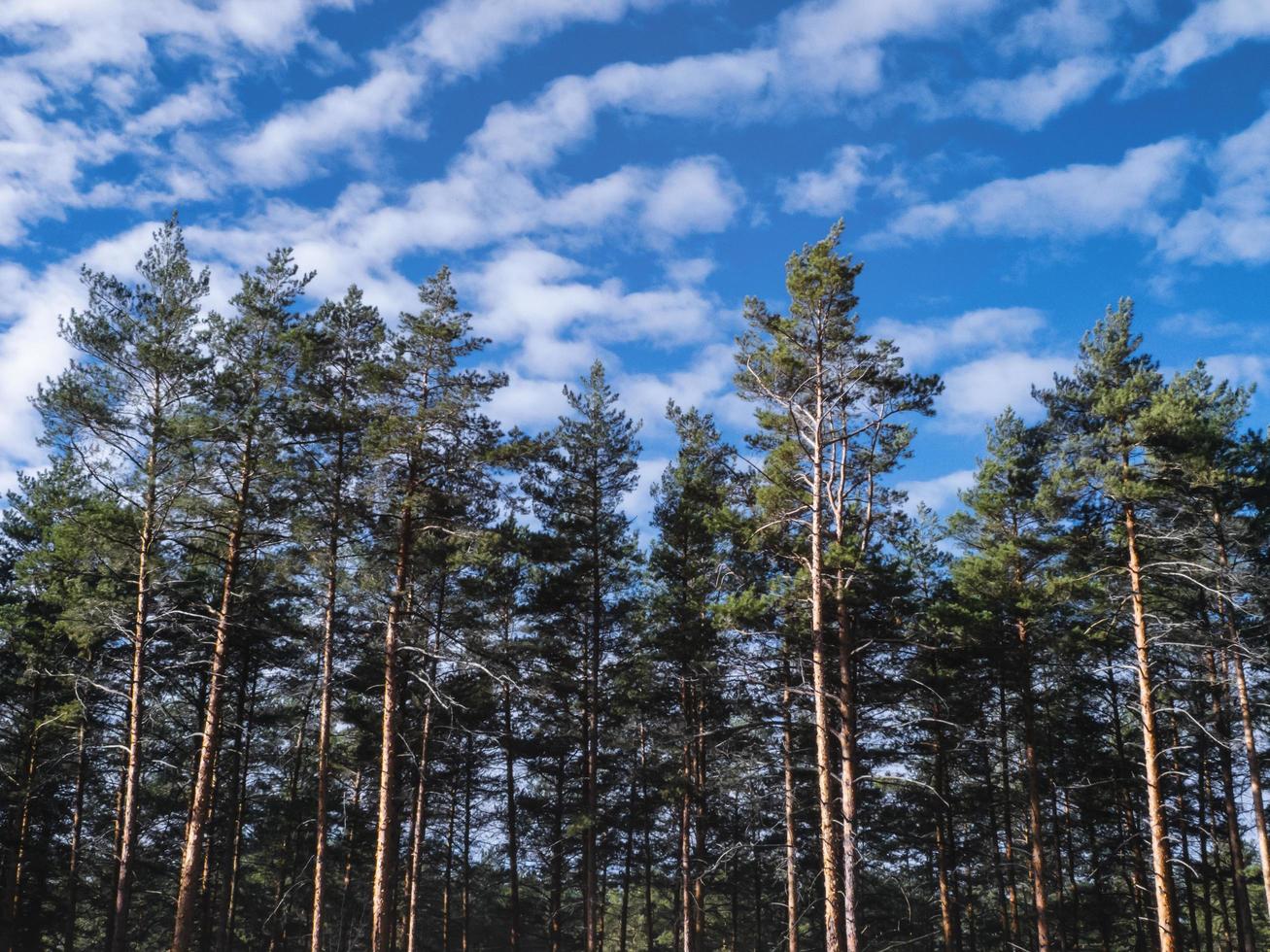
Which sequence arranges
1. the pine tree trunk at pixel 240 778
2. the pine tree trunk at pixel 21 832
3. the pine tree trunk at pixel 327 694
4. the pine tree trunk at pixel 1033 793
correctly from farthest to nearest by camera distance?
the pine tree trunk at pixel 240 778 → the pine tree trunk at pixel 21 832 → the pine tree trunk at pixel 1033 793 → the pine tree trunk at pixel 327 694

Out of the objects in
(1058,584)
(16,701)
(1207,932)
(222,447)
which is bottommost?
(1207,932)

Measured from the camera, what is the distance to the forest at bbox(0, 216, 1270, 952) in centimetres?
1628

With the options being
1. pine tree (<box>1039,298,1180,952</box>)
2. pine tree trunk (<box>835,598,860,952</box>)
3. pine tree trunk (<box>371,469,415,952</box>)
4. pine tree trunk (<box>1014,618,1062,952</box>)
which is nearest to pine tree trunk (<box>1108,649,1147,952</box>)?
pine tree trunk (<box>1014,618,1062,952</box>)

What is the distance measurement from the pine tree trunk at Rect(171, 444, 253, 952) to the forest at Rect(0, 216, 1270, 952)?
0.12 m

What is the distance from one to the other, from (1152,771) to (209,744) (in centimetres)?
1737

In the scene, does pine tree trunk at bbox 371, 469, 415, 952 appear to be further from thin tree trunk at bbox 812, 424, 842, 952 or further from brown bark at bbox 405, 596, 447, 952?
thin tree trunk at bbox 812, 424, 842, 952

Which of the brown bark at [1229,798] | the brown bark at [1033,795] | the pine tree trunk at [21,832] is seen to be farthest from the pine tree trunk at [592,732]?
the brown bark at [1229,798]

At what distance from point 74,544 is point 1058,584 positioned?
20.4m

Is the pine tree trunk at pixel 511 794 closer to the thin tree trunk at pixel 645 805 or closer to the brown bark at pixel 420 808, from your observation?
the brown bark at pixel 420 808

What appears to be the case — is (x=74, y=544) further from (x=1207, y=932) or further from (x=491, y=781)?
(x=1207, y=932)

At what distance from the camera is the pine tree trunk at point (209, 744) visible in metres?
14.6

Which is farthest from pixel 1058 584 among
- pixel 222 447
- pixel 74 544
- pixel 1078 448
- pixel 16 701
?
pixel 16 701

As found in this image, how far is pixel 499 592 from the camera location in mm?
23062

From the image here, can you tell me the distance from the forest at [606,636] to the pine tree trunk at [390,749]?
0.11 metres
